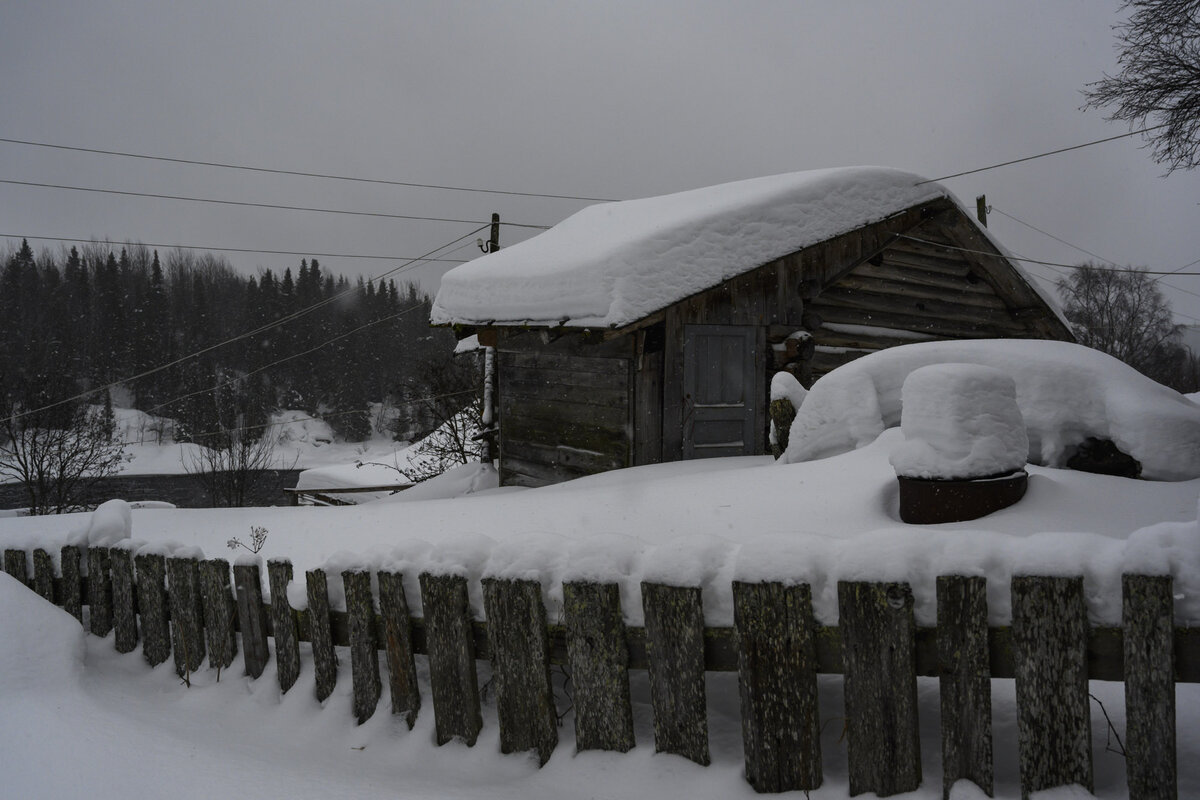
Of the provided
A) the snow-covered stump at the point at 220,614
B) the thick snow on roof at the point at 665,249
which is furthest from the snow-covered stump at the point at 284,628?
the thick snow on roof at the point at 665,249

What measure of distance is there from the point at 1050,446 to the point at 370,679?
16.5 ft

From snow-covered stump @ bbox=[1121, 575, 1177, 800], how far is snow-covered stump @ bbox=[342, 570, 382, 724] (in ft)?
8.47

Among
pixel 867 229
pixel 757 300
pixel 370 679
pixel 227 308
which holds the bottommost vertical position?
pixel 370 679

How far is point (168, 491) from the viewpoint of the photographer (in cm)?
3859

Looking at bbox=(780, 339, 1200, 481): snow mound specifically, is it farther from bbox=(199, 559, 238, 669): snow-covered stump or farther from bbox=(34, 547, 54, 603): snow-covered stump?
bbox=(34, 547, 54, 603): snow-covered stump

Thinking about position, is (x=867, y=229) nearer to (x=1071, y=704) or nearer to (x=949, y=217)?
(x=949, y=217)

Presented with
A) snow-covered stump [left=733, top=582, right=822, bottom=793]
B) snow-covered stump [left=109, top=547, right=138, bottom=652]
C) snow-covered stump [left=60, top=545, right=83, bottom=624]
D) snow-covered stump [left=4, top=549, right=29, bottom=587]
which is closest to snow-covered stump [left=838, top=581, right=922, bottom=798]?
snow-covered stump [left=733, top=582, right=822, bottom=793]

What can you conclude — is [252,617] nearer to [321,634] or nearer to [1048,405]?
[321,634]

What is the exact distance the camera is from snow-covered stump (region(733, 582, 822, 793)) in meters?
2.09

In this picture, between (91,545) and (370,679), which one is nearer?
(370,679)

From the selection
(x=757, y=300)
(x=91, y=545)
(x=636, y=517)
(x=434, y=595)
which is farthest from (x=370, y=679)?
(x=757, y=300)

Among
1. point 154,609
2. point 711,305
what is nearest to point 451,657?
point 154,609

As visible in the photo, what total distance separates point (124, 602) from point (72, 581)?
1.81ft

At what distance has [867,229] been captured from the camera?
1112 centimetres
